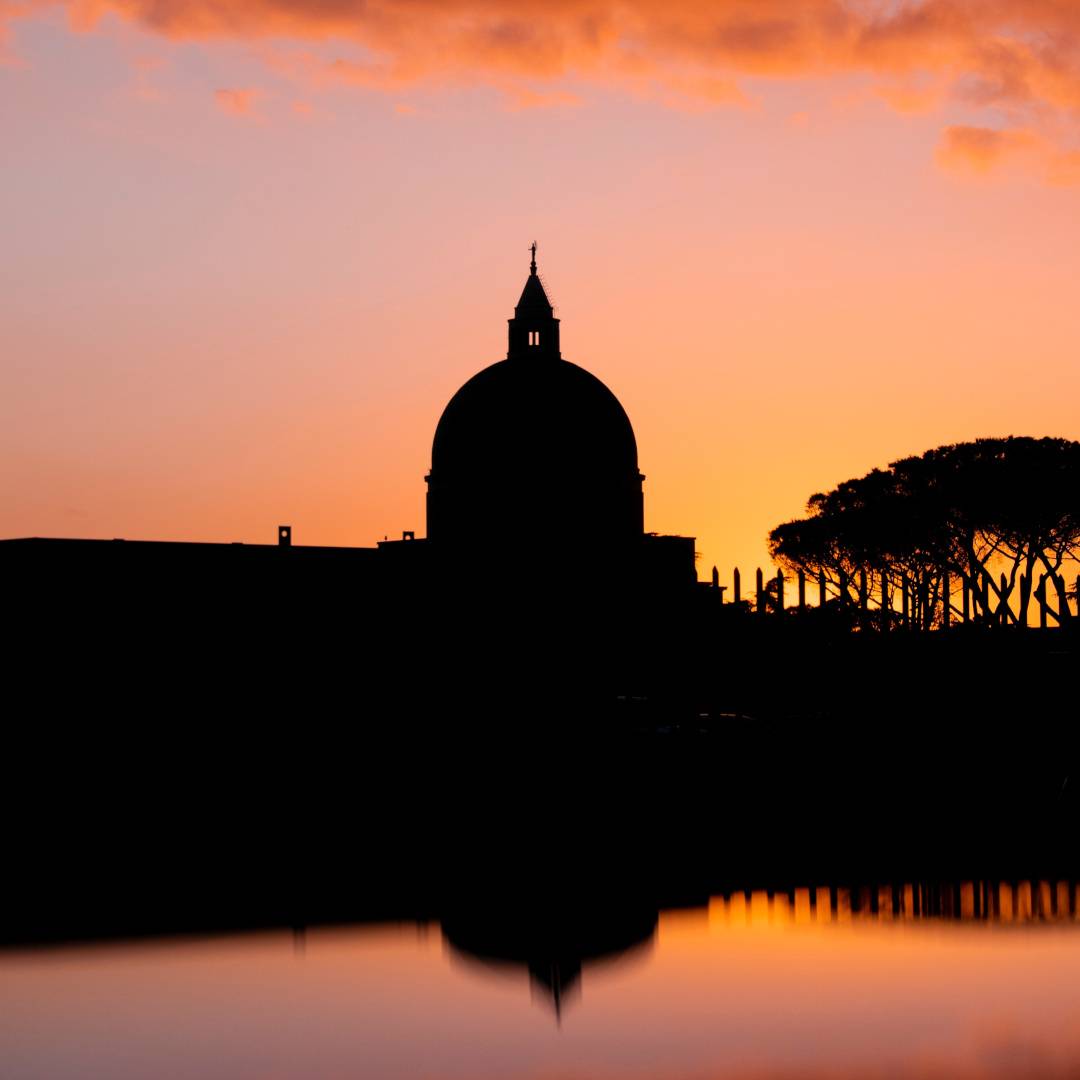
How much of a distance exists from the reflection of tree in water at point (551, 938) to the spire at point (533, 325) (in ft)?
206

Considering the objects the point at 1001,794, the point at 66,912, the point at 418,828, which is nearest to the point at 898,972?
the point at 66,912

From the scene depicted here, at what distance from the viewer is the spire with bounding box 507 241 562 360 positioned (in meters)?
86.6

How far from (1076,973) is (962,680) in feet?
108

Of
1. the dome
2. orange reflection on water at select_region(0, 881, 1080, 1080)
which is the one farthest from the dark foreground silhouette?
orange reflection on water at select_region(0, 881, 1080, 1080)

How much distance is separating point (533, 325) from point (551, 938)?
65.7 metres

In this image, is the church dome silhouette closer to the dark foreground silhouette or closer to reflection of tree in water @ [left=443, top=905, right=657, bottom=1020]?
the dark foreground silhouette

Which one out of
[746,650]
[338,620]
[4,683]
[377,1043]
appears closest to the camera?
[377,1043]

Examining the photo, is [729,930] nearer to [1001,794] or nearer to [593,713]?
[1001,794]

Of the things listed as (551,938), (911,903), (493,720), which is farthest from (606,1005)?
(493,720)

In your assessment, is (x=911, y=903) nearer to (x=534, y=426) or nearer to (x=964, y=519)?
(x=964, y=519)

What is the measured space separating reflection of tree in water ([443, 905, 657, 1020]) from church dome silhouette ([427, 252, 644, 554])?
176 ft

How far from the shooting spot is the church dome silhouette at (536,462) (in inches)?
3105

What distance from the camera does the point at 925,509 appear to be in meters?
65.6

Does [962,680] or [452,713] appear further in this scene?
[962,680]
